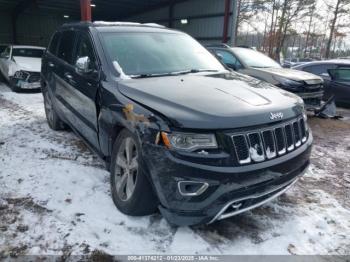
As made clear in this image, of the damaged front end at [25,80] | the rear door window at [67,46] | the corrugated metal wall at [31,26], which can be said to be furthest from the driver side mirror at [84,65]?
the corrugated metal wall at [31,26]

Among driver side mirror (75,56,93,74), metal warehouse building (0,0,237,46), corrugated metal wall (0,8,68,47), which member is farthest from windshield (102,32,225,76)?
corrugated metal wall (0,8,68,47)

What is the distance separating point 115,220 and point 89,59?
1.88 metres

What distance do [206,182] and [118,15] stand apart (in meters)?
24.3

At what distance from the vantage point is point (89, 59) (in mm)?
3736

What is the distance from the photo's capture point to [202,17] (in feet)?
55.0

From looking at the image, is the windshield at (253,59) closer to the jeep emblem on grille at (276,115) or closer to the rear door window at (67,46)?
the rear door window at (67,46)

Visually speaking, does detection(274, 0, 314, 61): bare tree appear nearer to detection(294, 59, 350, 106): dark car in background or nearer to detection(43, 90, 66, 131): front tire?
detection(294, 59, 350, 106): dark car in background

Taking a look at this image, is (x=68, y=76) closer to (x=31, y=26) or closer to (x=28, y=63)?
(x=28, y=63)

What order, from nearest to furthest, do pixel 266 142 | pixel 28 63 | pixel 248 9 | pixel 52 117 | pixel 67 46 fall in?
1. pixel 266 142
2. pixel 67 46
3. pixel 52 117
4. pixel 28 63
5. pixel 248 9

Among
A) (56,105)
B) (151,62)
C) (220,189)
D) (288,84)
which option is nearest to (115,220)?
(220,189)

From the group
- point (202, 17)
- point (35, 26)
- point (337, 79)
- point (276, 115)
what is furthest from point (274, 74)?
A: point (35, 26)

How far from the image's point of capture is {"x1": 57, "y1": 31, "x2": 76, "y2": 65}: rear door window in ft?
15.1

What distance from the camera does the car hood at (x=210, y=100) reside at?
2518 millimetres

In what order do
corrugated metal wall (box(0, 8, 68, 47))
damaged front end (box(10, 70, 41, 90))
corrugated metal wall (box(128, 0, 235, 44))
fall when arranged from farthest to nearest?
corrugated metal wall (box(0, 8, 68, 47)) < corrugated metal wall (box(128, 0, 235, 44)) < damaged front end (box(10, 70, 41, 90))
